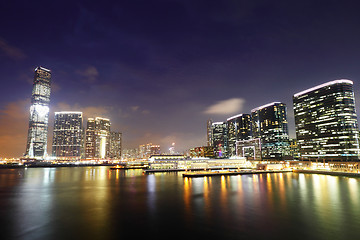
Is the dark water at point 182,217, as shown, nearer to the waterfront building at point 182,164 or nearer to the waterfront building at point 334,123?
the waterfront building at point 182,164

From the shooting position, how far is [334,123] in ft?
567

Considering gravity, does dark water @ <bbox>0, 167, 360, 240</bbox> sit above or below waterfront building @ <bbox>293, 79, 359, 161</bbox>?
below

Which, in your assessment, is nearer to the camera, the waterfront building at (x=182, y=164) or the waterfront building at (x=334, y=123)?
the waterfront building at (x=182, y=164)

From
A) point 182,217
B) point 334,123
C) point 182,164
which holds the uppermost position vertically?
point 334,123

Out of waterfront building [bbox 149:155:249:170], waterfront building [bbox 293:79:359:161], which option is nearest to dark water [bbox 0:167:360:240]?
waterfront building [bbox 149:155:249:170]

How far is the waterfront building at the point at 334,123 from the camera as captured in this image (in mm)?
165500

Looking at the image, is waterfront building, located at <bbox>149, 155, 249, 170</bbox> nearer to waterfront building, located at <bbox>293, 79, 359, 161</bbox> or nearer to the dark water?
waterfront building, located at <bbox>293, 79, 359, 161</bbox>

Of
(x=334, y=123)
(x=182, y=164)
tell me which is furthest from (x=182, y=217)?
(x=334, y=123)

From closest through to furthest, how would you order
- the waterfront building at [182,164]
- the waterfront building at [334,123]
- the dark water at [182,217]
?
the dark water at [182,217], the waterfront building at [182,164], the waterfront building at [334,123]

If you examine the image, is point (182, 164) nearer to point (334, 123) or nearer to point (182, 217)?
point (182, 217)

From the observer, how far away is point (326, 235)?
28.8 m

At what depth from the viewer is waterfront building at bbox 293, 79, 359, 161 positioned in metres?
166

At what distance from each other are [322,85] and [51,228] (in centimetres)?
21608

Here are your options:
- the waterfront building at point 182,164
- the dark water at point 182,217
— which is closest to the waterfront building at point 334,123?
the waterfront building at point 182,164
